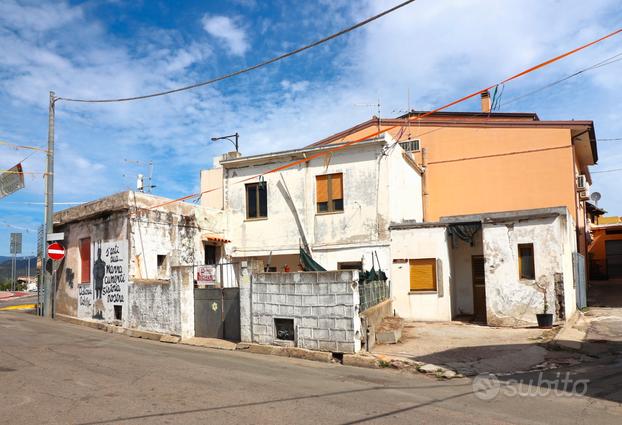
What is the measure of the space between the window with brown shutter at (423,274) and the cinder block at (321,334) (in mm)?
6700

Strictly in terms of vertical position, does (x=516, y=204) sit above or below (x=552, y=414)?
above

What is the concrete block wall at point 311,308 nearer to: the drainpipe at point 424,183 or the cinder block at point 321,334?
the cinder block at point 321,334

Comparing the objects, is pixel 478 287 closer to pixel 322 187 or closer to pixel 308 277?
pixel 322 187

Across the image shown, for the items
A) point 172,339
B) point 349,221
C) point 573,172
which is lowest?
point 172,339

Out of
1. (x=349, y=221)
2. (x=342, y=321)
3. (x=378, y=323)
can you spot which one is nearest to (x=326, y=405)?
(x=342, y=321)

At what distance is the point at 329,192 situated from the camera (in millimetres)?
20609

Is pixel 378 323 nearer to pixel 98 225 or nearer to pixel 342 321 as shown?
pixel 342 321

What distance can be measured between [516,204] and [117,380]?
20.2 meters

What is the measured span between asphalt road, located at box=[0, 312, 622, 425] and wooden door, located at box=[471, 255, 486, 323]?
7829 mm

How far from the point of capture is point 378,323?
14945 mm

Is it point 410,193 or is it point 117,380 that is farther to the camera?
point 410,193

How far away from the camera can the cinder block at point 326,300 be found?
13148 mm

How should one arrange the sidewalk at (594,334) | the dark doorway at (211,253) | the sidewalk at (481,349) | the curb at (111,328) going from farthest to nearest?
the dark doorway at (211,253), the curb at (111,328), the sidewalk at (594,334), the sidewalk at (481,349)

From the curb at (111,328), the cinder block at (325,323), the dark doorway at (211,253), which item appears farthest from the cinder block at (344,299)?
the dark doorway at (211,253)
